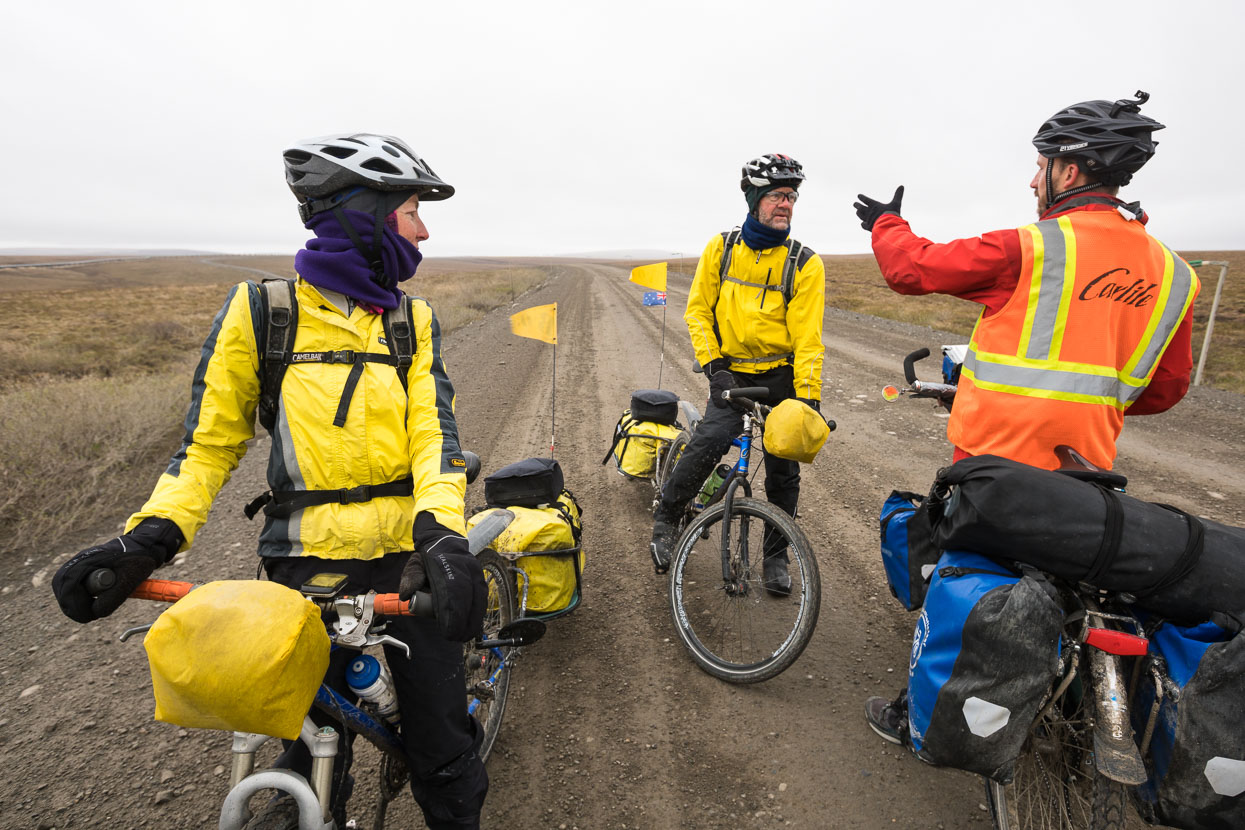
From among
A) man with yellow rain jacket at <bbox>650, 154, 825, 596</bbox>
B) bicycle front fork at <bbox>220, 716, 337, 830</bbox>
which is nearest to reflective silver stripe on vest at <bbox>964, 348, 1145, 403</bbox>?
man with yellow rain jacket at <bbox>650, 154, 825, 596</bbox>

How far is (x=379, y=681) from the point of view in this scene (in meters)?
1.91

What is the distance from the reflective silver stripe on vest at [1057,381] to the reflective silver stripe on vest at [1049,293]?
62mm

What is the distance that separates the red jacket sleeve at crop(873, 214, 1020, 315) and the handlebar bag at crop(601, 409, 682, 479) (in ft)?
9.64

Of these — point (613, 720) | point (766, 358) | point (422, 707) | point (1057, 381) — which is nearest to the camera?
point (422, 707)

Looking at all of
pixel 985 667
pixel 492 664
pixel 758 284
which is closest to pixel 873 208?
pixel 758 284

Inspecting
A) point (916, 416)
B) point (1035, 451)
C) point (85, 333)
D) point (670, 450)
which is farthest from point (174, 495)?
point (85, 333)

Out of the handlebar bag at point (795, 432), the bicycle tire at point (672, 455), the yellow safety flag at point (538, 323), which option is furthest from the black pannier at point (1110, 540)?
the yellow safety flag at point (538, 323)

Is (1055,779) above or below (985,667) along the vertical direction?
below

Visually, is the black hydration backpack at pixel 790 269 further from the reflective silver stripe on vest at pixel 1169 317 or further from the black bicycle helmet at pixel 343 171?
the black bicycle helmet at pixel 343 171

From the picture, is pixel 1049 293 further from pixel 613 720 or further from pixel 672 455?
pixel 672 455

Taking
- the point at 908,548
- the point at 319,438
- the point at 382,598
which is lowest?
the point at 908,548

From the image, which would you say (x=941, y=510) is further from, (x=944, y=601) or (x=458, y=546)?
(x=458, y=546)

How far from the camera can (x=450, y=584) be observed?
158 centimetres

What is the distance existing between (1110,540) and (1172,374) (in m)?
1.32
